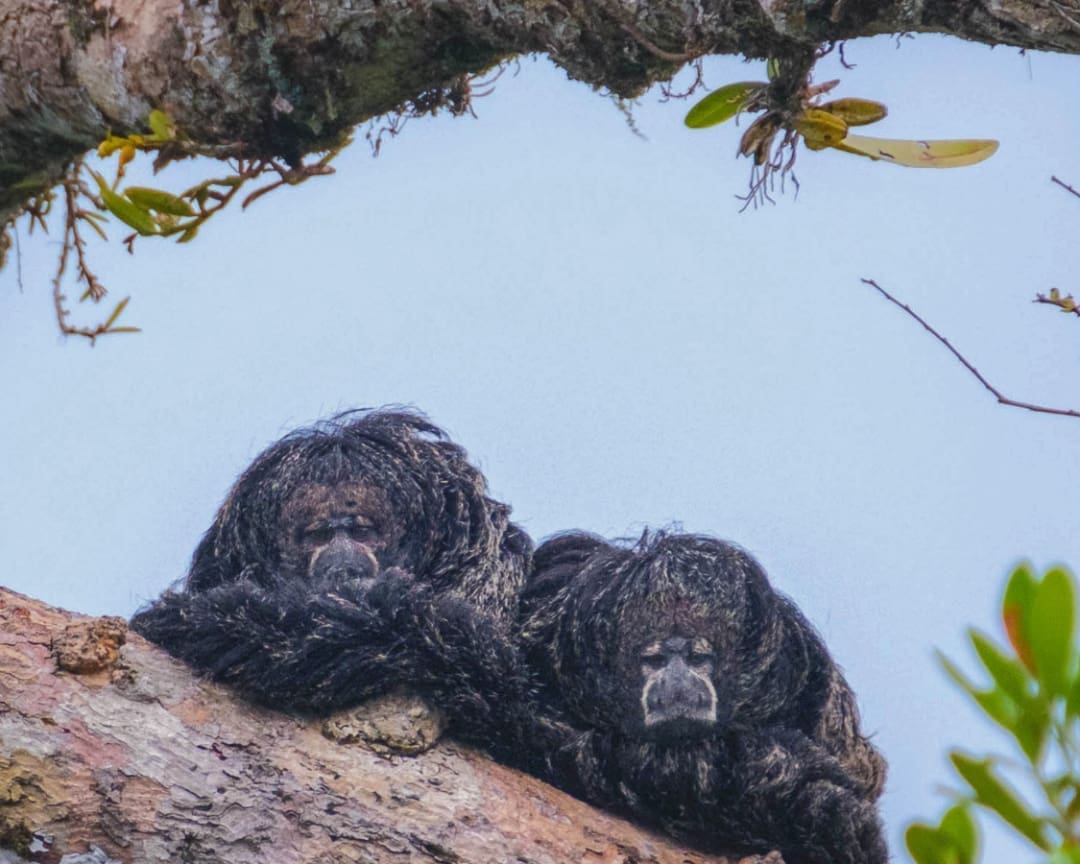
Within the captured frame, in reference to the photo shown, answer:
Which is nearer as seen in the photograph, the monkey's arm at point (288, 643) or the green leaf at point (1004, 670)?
the green leaf at point (1004, 670)

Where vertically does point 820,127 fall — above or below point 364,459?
above

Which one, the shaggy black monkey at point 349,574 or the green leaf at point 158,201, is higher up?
the green leaf at point 158,201

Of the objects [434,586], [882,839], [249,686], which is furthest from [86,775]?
[882,839]

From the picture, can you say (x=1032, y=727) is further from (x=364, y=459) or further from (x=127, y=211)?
(x=364, y=459)

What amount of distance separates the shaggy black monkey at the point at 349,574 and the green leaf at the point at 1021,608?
2.20 meters

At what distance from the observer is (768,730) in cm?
479

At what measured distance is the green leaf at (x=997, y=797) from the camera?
8.52ft

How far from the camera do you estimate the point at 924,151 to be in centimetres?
386

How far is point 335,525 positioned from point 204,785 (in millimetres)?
1554

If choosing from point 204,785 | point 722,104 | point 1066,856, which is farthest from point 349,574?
point 1066,856

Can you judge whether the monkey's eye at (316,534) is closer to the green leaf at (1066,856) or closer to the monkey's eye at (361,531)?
the monkey's eye at (361,531)

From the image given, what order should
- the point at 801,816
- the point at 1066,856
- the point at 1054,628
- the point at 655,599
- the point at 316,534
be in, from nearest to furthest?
1. the point at 1066,856
2. the point at 1054,628
3. the point at 801,816
4. the point at 655,599
5. the point at 316,534

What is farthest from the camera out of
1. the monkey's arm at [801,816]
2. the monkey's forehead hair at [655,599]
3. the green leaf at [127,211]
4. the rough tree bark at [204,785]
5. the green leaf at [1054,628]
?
the monkey's forehead hair at [655,599]

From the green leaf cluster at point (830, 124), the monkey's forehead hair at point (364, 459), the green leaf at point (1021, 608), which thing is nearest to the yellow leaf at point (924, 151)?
the green leaf cluster at point (830, 124)
